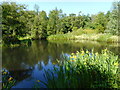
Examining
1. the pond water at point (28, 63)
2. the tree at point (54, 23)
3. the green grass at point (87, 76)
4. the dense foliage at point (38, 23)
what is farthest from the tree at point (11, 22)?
the tree at point (54, 23)

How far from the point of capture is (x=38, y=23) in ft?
85.7

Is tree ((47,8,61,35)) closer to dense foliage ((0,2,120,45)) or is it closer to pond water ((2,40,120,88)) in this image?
dense foliage ((0,2,120,45))

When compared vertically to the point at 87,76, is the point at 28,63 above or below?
below

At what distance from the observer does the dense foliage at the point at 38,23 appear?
1329 centimetres

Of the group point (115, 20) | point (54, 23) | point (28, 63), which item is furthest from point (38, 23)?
point (28, 63)

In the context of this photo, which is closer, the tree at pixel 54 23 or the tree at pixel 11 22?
the tree at pixel 11 22

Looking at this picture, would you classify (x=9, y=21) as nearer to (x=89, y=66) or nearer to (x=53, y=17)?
(x=89, y=66)

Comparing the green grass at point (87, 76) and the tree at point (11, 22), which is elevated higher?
the tree at point (11, 22)

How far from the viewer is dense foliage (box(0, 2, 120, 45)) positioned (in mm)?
13289

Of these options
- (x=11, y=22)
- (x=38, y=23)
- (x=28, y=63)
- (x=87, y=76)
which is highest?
(x=38, y=23)

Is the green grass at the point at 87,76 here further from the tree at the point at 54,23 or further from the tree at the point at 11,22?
the tree at the point at 54,23

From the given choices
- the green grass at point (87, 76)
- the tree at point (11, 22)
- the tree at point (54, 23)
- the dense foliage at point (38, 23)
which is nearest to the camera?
the green grass at point (87, 76)

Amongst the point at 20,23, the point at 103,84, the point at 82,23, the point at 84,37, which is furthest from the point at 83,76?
the point at 82,23

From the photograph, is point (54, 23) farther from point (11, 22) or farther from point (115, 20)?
point (11, 22)
